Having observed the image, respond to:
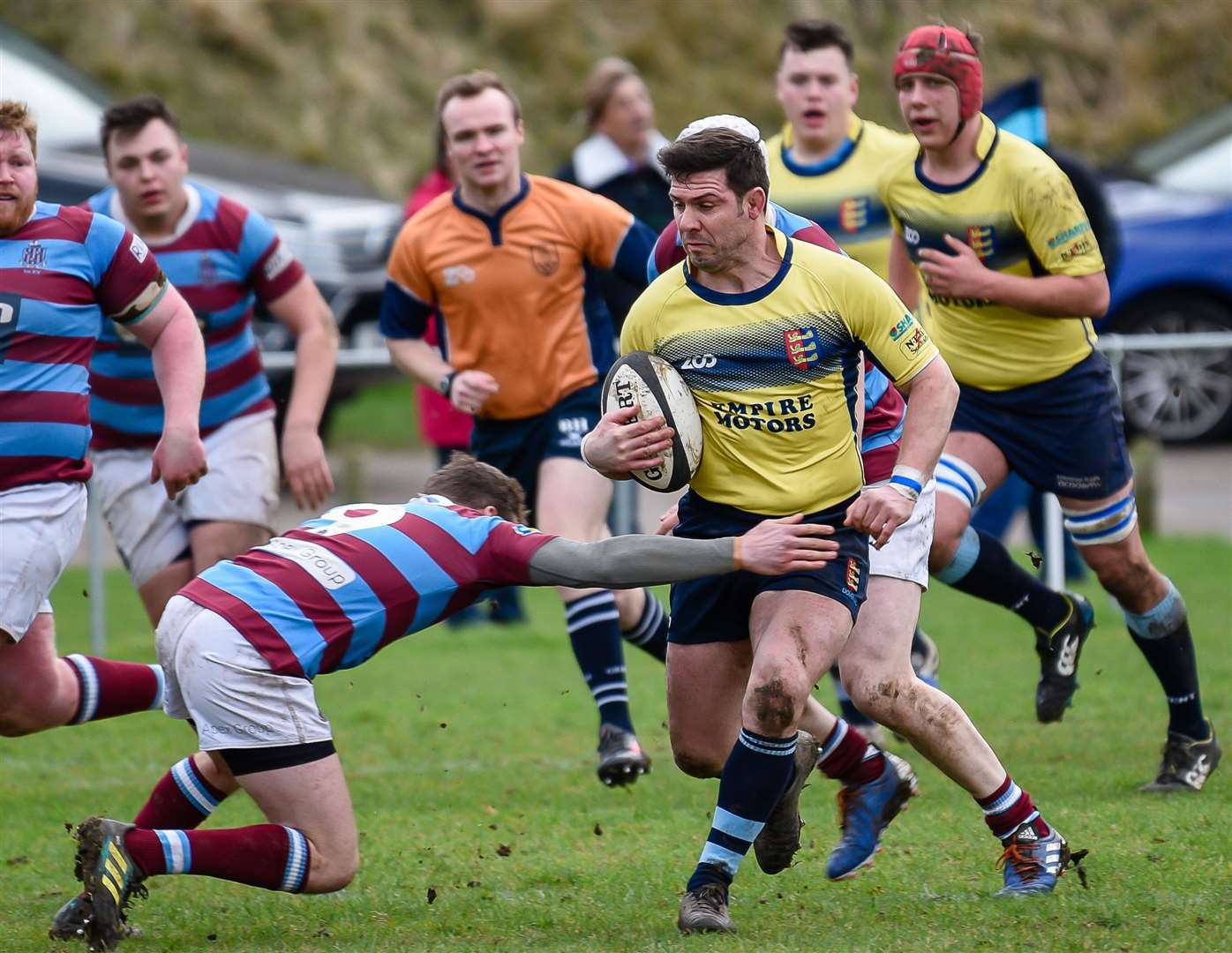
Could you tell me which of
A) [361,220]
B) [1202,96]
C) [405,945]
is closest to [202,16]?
[361,220]

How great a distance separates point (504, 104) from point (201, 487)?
1806 mm

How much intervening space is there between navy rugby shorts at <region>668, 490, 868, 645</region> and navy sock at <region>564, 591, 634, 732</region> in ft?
5.08

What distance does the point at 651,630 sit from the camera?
7.24 metres

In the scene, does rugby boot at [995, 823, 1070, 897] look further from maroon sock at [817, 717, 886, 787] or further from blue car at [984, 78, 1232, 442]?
blue car at [984, 78, 1232, 442]

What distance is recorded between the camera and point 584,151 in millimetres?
9938

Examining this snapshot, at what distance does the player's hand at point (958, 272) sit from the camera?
6246mm

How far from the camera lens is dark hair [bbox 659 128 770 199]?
195 inches

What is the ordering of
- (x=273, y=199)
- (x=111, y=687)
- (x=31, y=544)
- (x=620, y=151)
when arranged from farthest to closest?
(x=273, y=199)
(x=620, y=151)
(x=111, y=687)
(x=31, y=544)

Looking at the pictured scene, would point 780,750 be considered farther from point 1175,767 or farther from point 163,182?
point 163,182

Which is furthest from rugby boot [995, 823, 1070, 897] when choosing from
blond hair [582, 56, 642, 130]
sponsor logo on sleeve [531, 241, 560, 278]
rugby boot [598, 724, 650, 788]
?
blond hair [582, 56, 642, 130]

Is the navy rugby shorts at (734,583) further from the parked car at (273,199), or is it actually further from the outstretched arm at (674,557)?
the parked car at (273,199)

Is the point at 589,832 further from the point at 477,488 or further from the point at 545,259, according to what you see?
the point at 545,259

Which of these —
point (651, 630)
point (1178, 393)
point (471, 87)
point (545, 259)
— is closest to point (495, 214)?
point (545, 259)

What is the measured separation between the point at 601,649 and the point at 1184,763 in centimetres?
201
